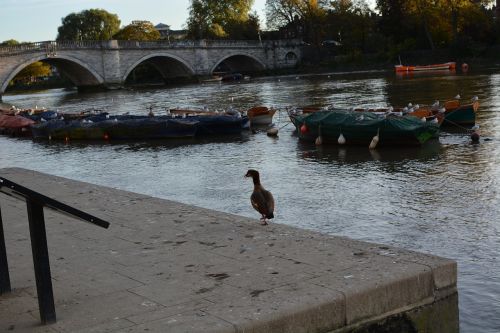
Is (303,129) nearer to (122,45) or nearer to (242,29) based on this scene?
(122,45)

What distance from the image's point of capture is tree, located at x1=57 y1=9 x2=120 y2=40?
12119 cm

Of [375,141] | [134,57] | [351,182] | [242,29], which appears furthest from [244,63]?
[351,182]

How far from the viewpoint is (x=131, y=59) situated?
232ft

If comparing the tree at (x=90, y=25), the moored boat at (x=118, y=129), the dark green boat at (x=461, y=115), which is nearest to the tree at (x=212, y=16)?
the tree at (x=90, y=25)

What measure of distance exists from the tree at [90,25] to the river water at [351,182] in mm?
97018

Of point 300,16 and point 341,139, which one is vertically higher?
point 300,16

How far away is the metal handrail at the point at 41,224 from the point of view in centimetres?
436

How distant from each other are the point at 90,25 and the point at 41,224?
123103 mm

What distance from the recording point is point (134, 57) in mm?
70812

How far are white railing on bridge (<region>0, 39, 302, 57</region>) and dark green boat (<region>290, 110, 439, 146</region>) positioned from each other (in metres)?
44.6

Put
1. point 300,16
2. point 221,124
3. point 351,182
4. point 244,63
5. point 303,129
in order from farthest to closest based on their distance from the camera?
point 244,63 < point 300,16 < point 221,124 < point 303,129 < point 351,182

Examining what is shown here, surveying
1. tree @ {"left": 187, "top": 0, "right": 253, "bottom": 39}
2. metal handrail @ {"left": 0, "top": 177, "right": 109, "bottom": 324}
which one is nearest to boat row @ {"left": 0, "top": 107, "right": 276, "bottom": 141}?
metal handrail @ {"left": 0, "top": 177, "right": 109, "bottom": 324}

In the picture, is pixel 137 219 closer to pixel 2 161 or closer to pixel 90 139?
pixel 2 161

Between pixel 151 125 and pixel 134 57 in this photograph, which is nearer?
pixel 151 125
